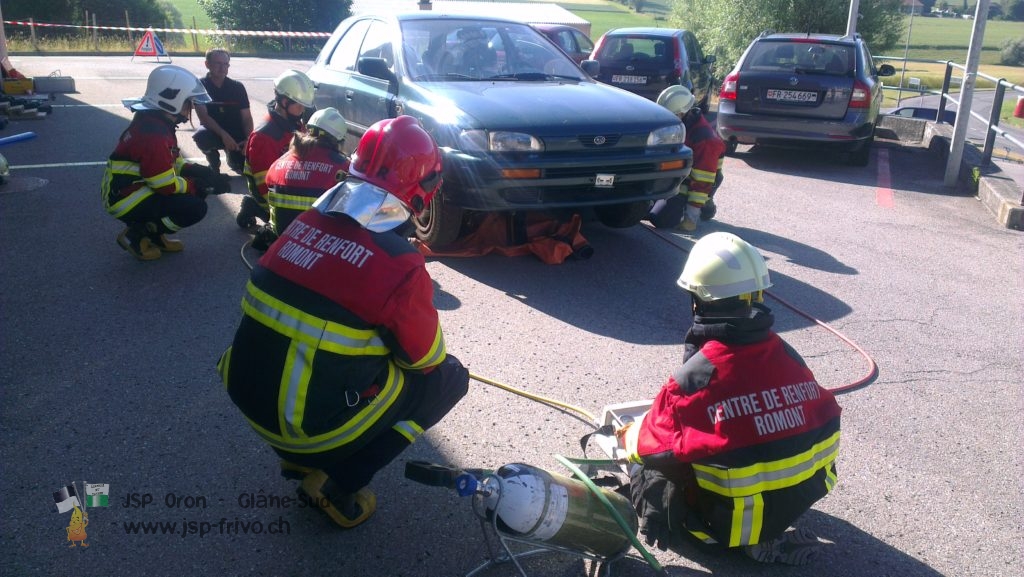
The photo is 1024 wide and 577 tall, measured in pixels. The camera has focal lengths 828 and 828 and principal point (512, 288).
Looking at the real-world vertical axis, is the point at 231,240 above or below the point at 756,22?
below

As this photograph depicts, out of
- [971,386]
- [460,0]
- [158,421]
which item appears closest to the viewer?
[158,421]

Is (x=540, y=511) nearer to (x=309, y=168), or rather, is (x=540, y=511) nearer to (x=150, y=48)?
(x=309, y=168)

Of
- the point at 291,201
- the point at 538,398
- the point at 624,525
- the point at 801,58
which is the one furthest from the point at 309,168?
the point at 801,58

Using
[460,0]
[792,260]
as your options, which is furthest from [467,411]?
[460,0]

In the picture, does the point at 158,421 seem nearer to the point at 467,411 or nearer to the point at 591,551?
the point at 467,411

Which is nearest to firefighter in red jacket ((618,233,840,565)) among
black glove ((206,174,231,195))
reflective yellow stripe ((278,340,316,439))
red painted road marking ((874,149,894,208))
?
reflective yellow stripe ((278,340,316,439))

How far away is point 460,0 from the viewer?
1475 inches

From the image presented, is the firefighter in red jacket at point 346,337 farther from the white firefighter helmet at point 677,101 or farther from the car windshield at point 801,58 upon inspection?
the car windshield at point 801,58

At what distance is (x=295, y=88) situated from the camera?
6.49 metres

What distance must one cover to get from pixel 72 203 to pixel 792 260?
6289 mm

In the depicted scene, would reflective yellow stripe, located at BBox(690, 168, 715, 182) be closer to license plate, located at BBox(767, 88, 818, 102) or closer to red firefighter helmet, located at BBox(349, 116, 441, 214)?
license plate, located at BBox(767, 88, 818, 102)

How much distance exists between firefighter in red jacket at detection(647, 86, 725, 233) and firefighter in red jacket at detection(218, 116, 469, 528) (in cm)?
445

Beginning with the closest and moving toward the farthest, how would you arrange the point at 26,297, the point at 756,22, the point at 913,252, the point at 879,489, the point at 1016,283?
1. the point at 879,489
2. the point at 26,297
3. the point at 1016,283
4. the point at 913,252
5. the point at 756,22

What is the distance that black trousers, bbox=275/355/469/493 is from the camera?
114 inches
